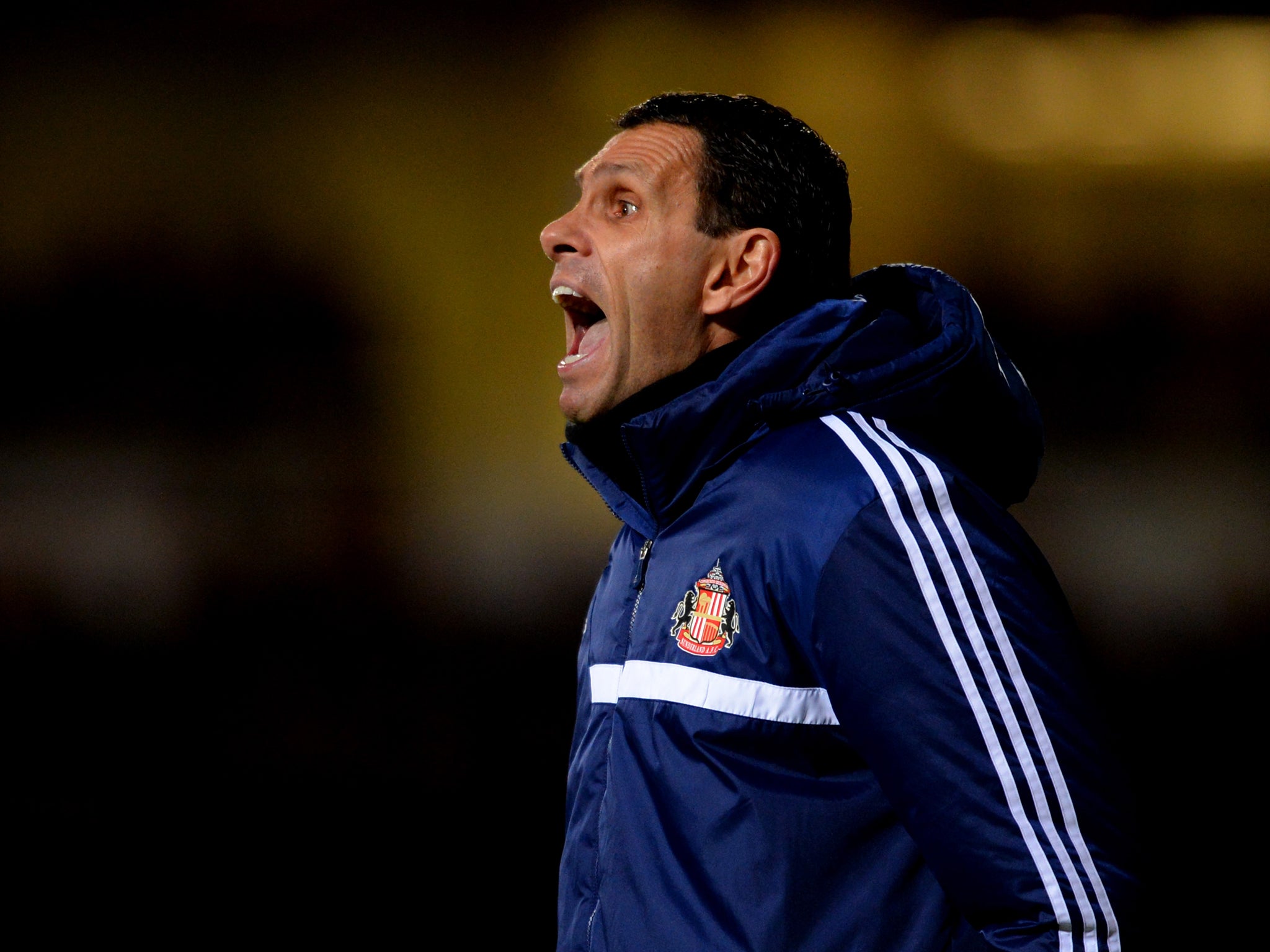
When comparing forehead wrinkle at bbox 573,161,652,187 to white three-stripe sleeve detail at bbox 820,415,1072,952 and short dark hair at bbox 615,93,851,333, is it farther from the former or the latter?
white three-stripe sleeve detail at bbox 820,415,1072,952

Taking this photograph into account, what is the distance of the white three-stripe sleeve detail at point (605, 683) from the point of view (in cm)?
91

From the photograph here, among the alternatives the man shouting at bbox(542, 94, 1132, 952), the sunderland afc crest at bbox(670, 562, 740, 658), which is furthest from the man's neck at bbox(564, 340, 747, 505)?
the sunderland afc crest at bbox(670, 562, 740, 658)

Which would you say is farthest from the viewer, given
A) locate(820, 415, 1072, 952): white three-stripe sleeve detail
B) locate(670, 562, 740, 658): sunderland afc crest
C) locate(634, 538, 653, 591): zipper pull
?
locate(634, 538, 653, 591): zipper pull

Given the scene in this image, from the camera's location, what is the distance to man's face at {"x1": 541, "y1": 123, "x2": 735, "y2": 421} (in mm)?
1017

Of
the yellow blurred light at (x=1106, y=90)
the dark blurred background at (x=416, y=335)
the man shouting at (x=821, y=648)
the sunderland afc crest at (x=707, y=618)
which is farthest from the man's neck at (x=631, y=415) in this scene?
the yellow blurred light at (x=1106, y=90)

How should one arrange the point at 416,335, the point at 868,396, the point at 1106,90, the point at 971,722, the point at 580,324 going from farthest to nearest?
the point at 416,335 → the point at 1106,90 → the point at 580,324 → the point at 868,396 → the point at 971,722

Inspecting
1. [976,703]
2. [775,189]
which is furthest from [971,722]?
[775,189]

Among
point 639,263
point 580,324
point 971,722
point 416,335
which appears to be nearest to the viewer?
point 971,722

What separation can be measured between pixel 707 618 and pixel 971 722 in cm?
21

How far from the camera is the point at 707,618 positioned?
0.84 m

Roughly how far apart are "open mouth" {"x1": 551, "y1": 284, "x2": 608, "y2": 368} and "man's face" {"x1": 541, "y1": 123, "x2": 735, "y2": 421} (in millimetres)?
12

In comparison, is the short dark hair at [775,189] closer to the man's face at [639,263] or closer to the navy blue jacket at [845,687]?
the man's face at [639,263]

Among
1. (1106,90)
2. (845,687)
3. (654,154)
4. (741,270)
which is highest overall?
(1106,90)

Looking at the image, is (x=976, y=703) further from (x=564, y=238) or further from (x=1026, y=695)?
(x=564, y=238)
